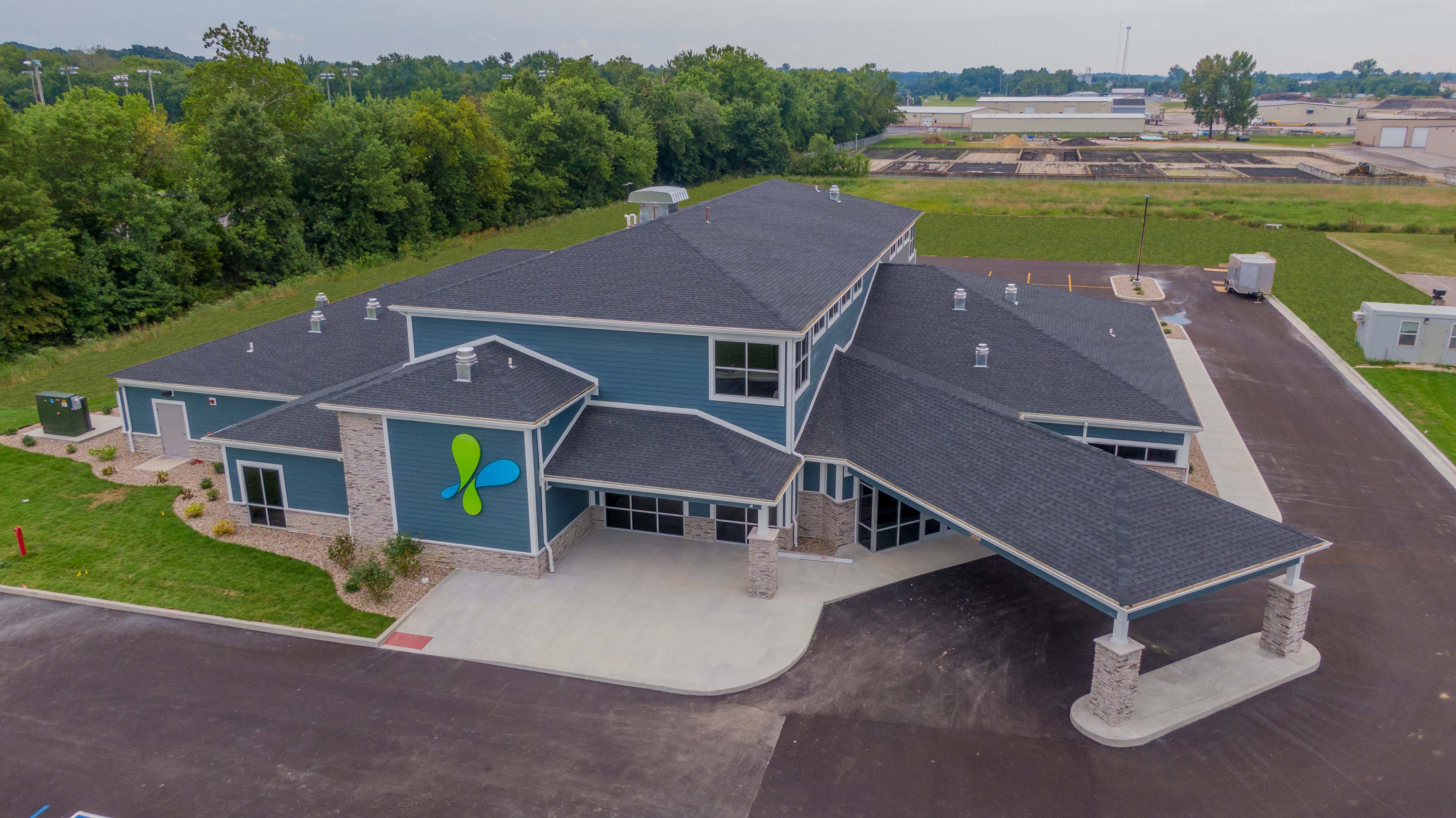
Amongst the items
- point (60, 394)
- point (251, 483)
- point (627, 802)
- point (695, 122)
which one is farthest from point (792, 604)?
point (695, 122)

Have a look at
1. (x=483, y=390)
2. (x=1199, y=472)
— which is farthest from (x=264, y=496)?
(x=1199, y=472)

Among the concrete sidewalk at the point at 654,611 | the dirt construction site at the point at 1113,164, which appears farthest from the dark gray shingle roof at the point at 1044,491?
the dirt construction site at the point at 1113,164

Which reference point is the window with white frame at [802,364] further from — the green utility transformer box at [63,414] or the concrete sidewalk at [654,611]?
the green utility transformer box at [63,414]

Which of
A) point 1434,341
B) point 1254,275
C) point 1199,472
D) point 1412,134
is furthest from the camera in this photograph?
point 1412,134

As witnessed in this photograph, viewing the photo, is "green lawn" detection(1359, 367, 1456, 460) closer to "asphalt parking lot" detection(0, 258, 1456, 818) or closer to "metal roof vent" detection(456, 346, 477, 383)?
"asphalt parking lot" detection(0, 258, 1456, 818)

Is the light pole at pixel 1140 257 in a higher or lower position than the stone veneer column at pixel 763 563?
higher

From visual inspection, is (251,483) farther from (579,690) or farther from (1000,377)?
(1000,377)

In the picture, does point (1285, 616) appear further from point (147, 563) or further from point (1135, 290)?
point (1135, 290)

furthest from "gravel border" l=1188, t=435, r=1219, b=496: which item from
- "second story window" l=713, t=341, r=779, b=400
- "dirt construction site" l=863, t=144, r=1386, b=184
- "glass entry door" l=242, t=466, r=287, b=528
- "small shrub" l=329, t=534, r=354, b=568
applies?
"dirt construction site" l=863, t=144, r=1386, b=184
